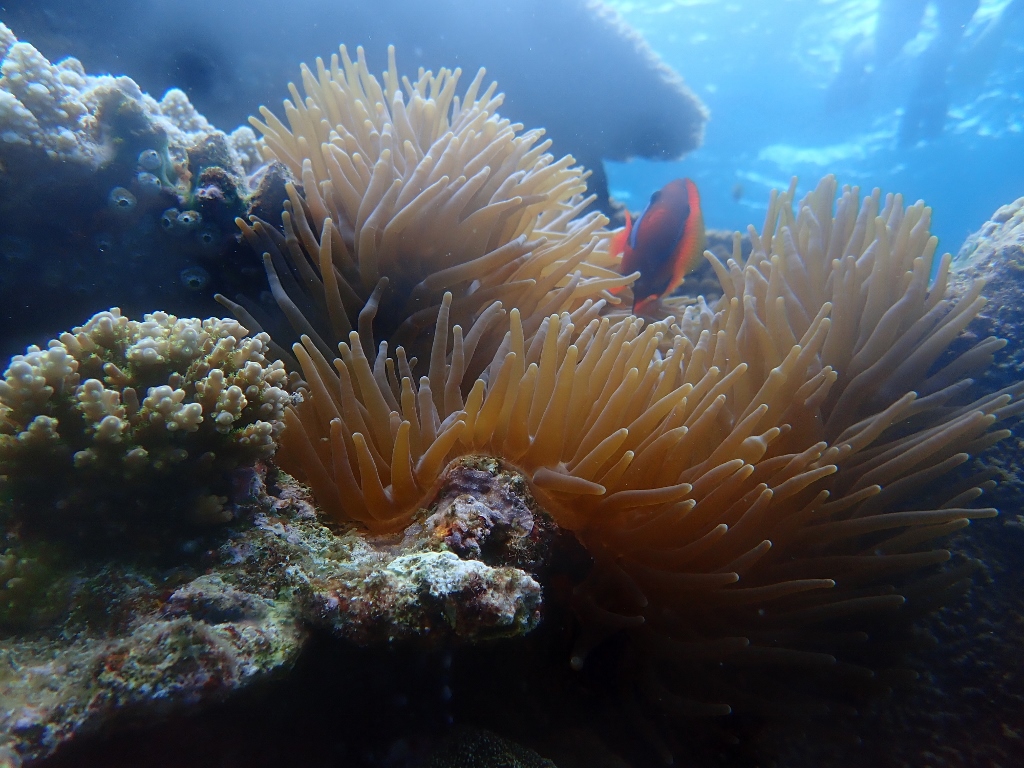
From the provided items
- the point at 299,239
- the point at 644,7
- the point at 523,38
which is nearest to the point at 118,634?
the point at 299,239

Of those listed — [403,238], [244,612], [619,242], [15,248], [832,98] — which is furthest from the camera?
[832,98]

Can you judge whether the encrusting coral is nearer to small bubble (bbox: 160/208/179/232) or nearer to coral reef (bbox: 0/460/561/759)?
coral reef (bbox: 0/460/561/759)

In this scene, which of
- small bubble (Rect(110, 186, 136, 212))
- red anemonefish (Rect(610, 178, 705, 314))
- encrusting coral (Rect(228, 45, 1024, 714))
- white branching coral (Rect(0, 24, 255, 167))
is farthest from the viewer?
red anemonefish (Rect(610, 178, 705, 314))

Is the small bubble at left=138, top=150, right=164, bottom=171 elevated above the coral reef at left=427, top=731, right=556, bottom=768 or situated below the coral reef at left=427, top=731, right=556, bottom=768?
above

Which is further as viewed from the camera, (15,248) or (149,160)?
(149,160)

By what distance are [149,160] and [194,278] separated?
589 mm

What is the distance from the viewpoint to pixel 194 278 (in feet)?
8.02

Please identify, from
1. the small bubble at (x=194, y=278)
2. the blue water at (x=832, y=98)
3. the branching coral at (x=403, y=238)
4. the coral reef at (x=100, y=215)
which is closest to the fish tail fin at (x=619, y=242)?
the branching coral at (x=403, y=238)

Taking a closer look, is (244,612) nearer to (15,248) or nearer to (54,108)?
(15,248)

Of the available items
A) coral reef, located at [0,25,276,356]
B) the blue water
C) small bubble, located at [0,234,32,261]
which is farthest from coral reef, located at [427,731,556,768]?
the blue water

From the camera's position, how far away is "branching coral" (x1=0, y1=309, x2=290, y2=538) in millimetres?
1452

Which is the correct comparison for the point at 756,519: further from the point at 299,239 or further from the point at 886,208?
the point at 299,239

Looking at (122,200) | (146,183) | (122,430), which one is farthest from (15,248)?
(122,430)

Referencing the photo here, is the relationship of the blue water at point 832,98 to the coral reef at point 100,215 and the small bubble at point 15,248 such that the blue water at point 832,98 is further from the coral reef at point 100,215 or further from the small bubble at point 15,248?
the small bubble at point 15,248
